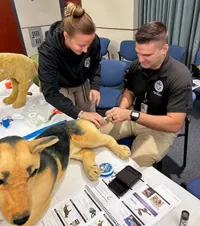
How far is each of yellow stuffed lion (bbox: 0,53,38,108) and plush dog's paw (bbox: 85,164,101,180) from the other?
0.88 metres

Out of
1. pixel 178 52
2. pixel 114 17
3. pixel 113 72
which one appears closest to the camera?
pixel 113 72

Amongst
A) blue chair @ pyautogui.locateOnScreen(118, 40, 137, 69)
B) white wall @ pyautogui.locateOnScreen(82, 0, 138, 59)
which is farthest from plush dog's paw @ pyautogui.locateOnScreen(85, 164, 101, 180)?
white wall @ pyautogui.locateOnScreen(82, 0, 138, 59)

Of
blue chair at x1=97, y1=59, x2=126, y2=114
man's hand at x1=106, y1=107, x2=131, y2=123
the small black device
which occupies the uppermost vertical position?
man's hand at x1=106, y1=107, x2=131, y2=123

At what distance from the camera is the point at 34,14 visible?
3543mm

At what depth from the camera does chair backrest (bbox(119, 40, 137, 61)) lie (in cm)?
293

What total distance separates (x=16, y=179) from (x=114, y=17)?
3154mm

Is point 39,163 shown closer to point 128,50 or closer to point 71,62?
point 71,62

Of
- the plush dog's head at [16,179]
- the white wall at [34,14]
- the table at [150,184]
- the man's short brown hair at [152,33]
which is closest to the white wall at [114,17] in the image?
the white wall at [34,14]

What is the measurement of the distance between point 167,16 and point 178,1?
235 millimetres

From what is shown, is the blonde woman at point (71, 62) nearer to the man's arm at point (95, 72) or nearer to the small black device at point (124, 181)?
the man's arm at point (95, 72)

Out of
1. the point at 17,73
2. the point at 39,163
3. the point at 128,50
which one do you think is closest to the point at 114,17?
the point at 128,50

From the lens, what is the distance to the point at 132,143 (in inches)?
52.3

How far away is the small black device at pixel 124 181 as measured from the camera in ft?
2.70

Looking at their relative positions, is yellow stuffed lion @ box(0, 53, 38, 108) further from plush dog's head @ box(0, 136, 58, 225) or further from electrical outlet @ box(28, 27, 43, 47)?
electrical outlet @ box(28, 27, 43, 47)
